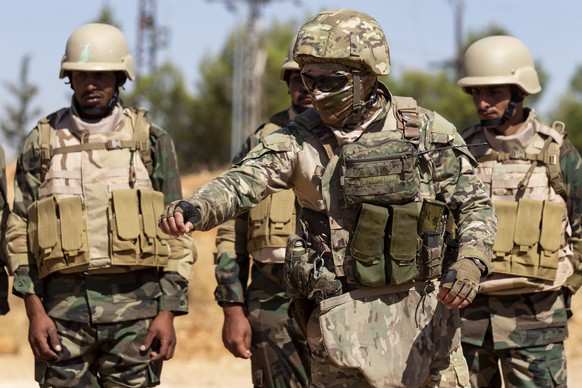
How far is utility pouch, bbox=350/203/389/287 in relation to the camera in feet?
17.8

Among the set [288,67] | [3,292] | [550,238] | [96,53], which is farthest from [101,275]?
[550,238]

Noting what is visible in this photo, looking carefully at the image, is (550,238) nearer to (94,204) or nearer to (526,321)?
(526,321)

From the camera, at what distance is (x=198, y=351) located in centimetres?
1518

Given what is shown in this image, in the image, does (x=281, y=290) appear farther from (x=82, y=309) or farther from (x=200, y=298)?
(x=200, y=298)

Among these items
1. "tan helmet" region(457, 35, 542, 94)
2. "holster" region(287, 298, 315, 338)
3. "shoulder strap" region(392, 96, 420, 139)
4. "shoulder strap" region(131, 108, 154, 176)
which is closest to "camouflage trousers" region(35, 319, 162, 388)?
"shoulder strap" region(131, 108, 154, 176)

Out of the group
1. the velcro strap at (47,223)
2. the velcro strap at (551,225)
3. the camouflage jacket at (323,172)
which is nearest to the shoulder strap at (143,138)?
the velcro strap at (47,223)

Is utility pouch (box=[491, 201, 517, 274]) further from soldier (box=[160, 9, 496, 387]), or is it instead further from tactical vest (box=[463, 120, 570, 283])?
soldier (box=[160, 9, 496, 387])

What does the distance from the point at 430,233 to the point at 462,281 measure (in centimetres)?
41

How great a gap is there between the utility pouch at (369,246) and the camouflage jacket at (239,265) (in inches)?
77.6

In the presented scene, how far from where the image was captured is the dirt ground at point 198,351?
1310 centimetres

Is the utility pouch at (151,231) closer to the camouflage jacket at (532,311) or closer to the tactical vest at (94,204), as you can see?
the tactical vest at (94,204)

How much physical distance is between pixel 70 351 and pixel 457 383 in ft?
8.03

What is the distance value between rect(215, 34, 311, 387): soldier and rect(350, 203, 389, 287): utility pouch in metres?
1.86

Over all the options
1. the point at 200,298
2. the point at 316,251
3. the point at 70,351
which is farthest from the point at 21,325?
the point at 316,251
